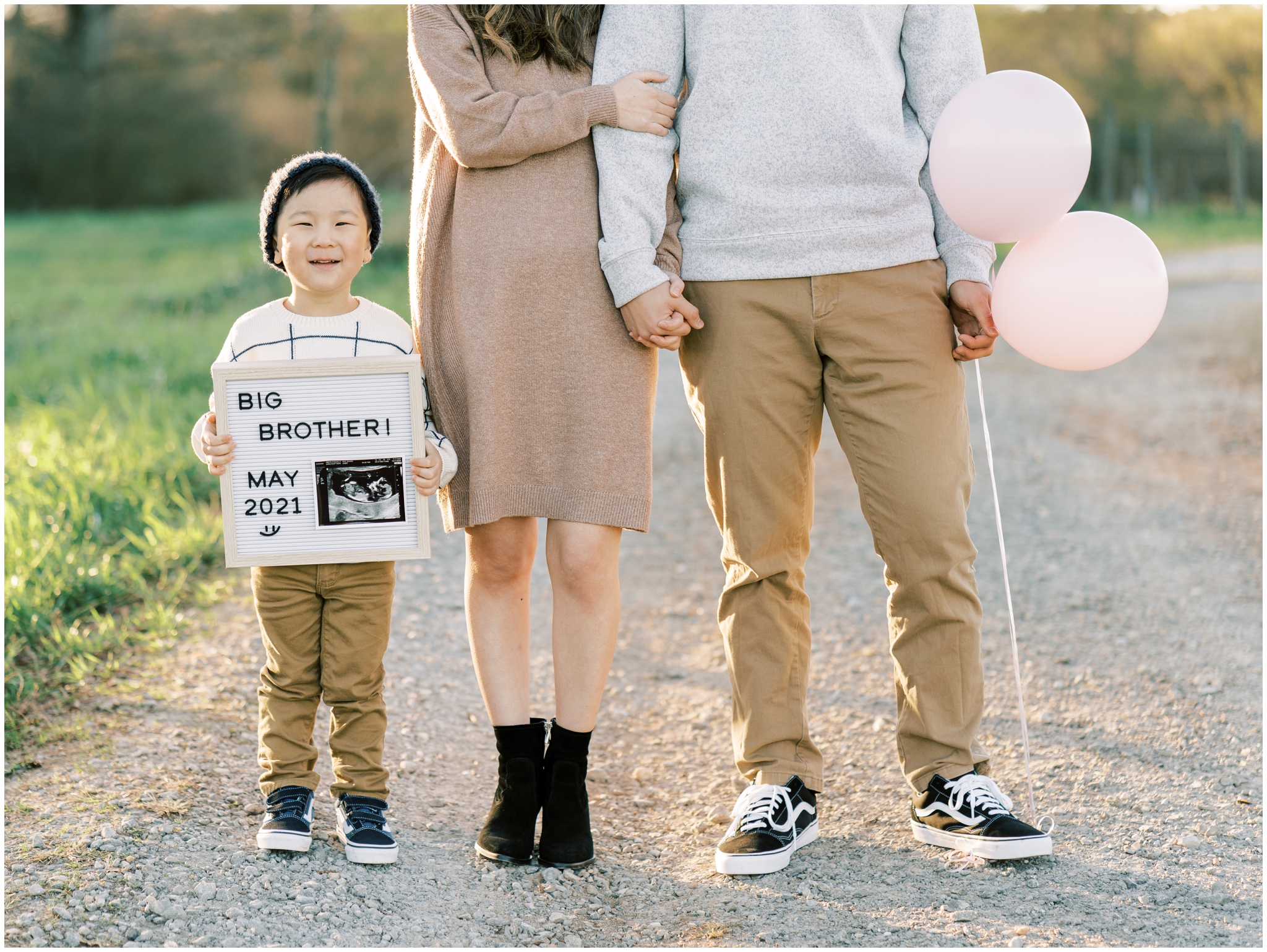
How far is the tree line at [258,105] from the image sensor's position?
1956 cm

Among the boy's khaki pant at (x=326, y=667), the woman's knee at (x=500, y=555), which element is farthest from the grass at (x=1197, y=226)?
the boy's khaki pant at (x=326, y=667)

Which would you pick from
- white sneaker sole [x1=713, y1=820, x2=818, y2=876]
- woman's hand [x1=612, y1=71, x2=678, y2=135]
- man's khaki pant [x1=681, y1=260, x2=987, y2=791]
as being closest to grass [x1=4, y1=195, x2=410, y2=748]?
white sneaker sole [x1=713, y1=820, x2=818, y2=876]

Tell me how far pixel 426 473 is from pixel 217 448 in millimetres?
438

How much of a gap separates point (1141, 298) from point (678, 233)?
99 cm

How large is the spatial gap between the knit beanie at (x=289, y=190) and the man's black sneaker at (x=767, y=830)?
148 cm

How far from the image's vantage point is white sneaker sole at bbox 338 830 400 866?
243 centimetres

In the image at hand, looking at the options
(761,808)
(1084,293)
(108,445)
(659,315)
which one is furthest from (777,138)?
(108,445)

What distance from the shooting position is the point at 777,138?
2.40 metres

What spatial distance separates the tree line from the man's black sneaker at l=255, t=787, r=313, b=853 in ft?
55.4

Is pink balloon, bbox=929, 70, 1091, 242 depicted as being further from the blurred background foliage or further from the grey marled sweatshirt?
the blurred background foliage

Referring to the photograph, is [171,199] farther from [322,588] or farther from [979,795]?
[979,795]

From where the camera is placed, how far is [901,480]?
8.13 ft

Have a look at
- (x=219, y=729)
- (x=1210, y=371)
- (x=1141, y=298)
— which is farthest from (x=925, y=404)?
(x=1210, y=371)

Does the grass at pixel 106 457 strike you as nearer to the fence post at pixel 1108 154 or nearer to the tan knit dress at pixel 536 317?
the tan knit dress at pixel 536 317
